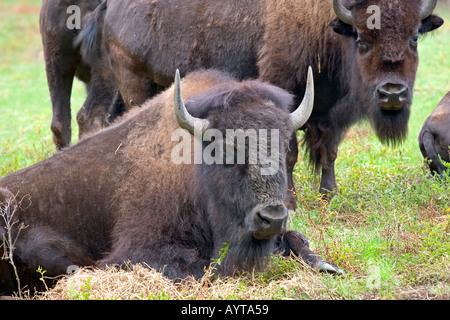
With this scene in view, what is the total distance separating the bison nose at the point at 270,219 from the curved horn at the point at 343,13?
2866 mm

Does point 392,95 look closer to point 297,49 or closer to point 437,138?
point 297,49

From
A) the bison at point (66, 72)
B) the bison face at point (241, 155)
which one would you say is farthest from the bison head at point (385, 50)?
the bison at point (66, 72)

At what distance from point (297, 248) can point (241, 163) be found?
1.06 metres

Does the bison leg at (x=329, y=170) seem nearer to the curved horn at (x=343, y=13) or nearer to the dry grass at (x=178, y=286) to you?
the curved horn at (x=343, y=13)

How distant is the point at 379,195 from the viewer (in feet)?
25.1

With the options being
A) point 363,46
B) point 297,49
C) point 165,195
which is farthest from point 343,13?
point 165,195

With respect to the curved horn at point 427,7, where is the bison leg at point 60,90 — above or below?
below

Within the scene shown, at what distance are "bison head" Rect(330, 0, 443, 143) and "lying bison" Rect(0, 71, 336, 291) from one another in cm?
158

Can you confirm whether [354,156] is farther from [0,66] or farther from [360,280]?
[0,66]

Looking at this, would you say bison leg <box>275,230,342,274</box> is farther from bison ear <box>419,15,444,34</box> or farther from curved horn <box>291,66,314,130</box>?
bison ear <box>419,15,444,34</box>

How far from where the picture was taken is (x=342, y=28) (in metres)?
7.39

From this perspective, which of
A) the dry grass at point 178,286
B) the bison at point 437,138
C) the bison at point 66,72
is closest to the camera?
the dry grass at point 178,286

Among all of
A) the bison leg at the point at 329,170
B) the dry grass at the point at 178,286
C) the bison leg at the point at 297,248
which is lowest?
the bison leg at the point at 329,170

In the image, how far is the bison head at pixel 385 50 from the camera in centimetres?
701
